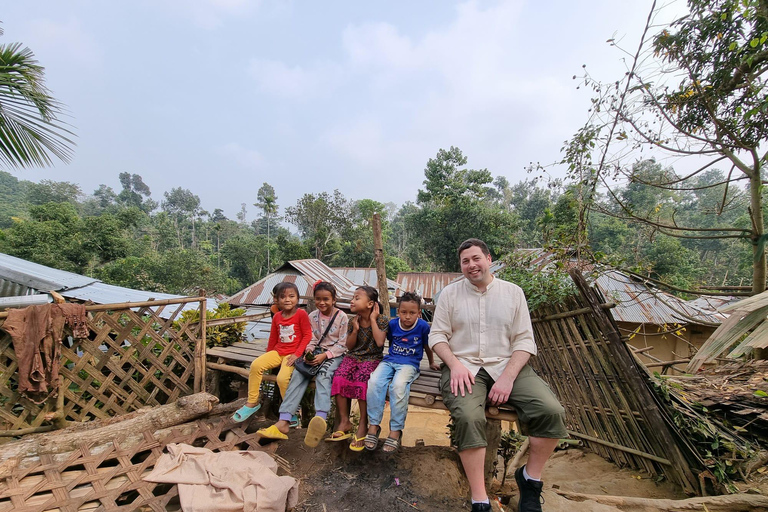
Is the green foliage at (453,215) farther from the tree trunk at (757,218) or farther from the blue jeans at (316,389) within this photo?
the blue jeans at (316,389)

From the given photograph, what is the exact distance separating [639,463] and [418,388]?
7.74 ft

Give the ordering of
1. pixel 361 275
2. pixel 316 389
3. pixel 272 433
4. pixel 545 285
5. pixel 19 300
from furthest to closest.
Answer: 1. pixel 361 275
2. pixel 19 300
3. pixel 545 285
4. pixel 316 389
5. pixel 272 433

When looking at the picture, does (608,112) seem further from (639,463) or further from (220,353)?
(220,353)

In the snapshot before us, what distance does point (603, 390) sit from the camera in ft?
10.9

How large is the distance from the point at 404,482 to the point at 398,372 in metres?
0.82

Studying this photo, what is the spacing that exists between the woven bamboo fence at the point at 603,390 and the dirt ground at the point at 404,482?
0.22 m

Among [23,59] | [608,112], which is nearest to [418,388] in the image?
[608,112]

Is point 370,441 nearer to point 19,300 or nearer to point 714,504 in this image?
point 714,504

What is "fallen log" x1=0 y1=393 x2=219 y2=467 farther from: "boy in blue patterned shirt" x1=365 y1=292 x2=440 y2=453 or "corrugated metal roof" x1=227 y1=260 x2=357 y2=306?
"corrugated metal roof" x1=227 y1=260 x2=357 y2=306

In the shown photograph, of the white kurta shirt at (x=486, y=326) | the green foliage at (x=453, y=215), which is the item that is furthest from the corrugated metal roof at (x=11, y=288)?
the green foliage at (x=453, y=215)

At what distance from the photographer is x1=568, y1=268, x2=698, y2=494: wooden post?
2.84 m

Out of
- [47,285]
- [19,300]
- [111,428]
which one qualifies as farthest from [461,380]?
[47,285]

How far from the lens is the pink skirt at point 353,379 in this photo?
110 inches

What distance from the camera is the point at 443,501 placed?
2363mm
